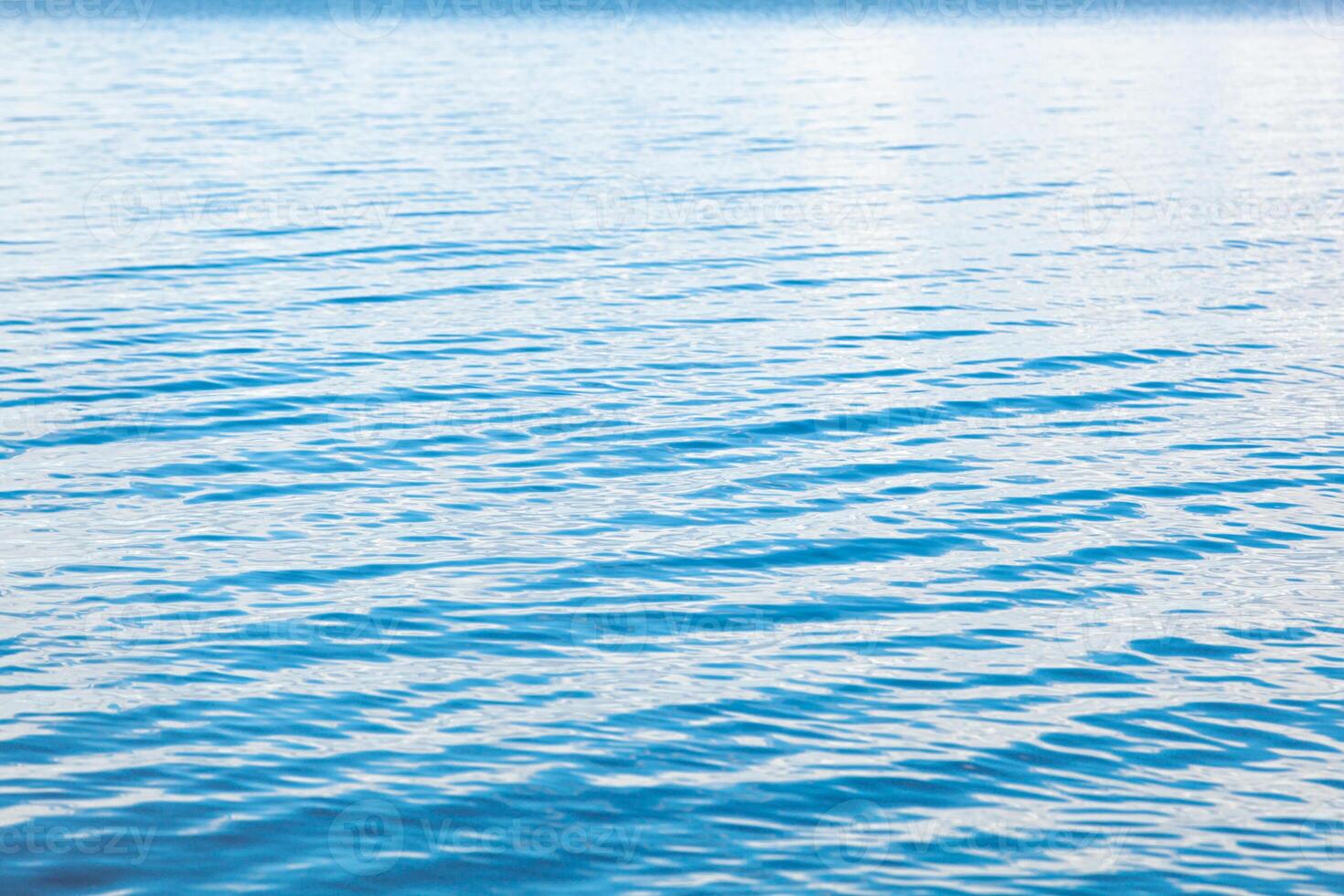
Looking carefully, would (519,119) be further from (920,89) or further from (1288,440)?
(1288,440)

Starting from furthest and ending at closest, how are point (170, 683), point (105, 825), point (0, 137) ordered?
point (0, 137)
point (170, 683)
point (105, 825)

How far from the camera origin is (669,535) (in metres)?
15.0

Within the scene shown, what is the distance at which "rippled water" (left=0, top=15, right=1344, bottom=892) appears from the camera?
10008 mm

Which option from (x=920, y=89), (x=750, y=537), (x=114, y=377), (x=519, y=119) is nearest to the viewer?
(x=750, y=537)

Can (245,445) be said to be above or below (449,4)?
below

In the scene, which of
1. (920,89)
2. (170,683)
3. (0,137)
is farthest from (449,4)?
(170,683)

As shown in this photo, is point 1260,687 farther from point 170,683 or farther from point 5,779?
point 5,779

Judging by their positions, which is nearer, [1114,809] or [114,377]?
[1114,809]

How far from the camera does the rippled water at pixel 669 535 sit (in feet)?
32.8

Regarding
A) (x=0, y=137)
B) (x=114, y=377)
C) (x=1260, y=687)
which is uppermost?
(x=0, y=137)

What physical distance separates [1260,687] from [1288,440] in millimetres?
7178

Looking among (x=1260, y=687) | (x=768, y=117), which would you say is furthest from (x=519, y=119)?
(x=1260, y=687)

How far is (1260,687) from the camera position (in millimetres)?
11875

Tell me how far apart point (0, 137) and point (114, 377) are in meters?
26.6
